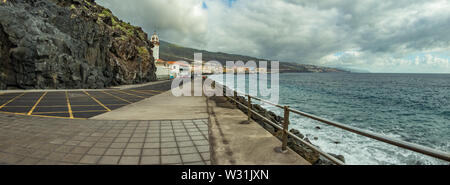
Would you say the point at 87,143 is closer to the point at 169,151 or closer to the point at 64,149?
the point at 64,149

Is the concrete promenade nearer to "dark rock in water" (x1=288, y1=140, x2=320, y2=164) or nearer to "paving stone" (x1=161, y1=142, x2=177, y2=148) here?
"paving stone" (x1=161, y1=142, x2=177, y2=148)

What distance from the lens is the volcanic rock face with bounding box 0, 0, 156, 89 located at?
18500mm

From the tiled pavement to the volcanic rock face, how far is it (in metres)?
18.2

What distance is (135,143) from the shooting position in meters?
4.58

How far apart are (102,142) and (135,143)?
836 millimetres

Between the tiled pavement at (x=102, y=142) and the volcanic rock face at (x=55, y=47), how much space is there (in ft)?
59.6

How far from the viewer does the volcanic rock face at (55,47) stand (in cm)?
1850

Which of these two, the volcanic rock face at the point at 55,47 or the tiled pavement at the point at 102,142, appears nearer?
the tiled pavement at the point at 102,142

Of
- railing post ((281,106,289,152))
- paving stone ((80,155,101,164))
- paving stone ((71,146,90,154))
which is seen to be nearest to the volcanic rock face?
paving stone ((71,146,90,154))

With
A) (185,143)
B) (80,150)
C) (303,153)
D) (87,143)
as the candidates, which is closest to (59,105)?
(87,143)

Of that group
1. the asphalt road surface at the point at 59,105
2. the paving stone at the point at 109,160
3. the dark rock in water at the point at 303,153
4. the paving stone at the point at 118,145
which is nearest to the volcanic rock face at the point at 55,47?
the asphalt road surface at the point at 59,105

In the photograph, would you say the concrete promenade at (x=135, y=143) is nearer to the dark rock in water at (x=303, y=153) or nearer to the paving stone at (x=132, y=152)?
the paving stone at (x=132, y=152)

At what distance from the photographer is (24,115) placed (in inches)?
291

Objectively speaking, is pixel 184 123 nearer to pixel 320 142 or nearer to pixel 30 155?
pixel 30 155
